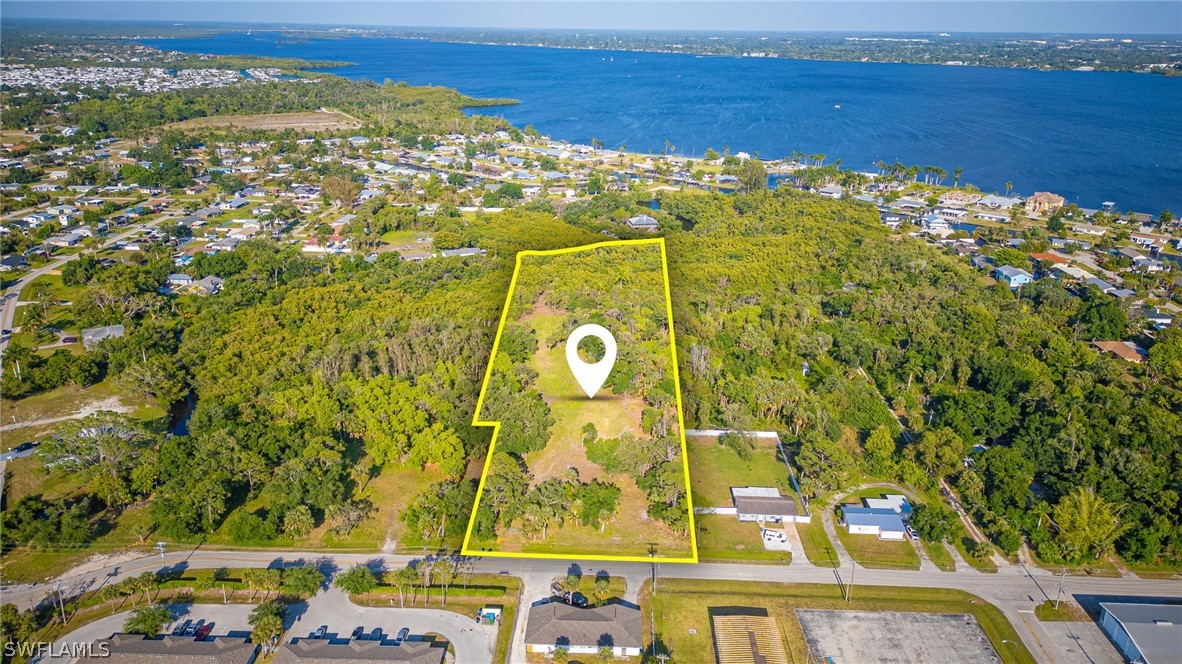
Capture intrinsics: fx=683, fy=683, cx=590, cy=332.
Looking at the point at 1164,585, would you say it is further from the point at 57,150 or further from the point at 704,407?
the point at 57,150

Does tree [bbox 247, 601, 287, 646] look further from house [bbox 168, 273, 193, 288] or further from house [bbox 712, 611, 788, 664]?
house [bbox 168, 273, 193, 288]

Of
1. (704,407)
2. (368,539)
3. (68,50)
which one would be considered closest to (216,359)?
(368,539)

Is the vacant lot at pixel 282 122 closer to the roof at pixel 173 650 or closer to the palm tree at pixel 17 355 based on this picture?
the palm tree at pixel 17 355

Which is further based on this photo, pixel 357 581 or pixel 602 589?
pixel 357 581

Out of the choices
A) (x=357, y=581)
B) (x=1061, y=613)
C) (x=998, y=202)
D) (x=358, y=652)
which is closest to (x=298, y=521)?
(x=357, y=581)

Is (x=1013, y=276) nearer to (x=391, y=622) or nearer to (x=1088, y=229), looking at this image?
(x=1088, y=229)

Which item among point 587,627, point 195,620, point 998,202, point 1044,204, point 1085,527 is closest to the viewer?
point 587,627

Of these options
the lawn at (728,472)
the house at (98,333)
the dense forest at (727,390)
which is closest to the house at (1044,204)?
the dense forest at (727,390)
